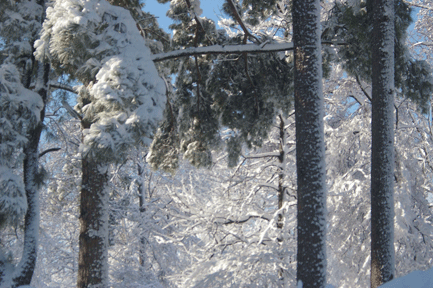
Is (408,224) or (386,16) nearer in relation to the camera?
(386,16)

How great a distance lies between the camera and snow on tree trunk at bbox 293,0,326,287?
5152 millimetres

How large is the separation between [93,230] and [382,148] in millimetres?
5199

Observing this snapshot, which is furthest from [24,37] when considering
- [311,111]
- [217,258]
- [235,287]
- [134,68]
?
[235,287]

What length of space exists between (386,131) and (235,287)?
18.6 feet

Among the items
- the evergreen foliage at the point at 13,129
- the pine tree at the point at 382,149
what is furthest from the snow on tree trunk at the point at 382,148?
the evergreen foliage at the point at 13,129

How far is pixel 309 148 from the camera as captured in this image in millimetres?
5301

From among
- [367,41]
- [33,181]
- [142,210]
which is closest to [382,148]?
[367,41]

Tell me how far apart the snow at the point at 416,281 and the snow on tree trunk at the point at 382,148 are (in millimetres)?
3056

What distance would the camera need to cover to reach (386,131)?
6.34 m

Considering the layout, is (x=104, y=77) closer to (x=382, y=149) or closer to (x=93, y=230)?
(x=93, y=230)

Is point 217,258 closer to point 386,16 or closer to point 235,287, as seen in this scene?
point 235,287

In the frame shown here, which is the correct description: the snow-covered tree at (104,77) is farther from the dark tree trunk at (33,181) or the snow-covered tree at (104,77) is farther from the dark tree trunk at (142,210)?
the dark tree trunk at (142,210)

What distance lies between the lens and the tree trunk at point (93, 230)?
634cm

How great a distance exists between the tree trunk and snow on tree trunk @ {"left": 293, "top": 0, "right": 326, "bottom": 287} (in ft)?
11.1
